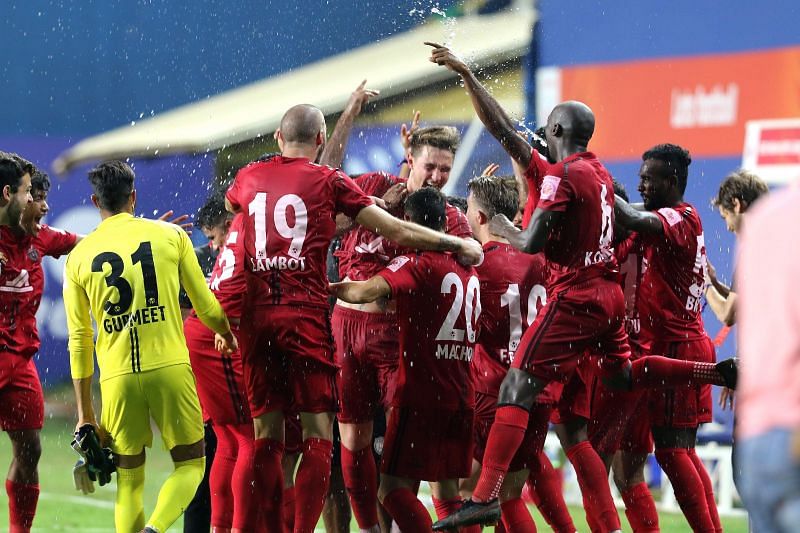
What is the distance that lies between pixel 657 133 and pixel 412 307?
6114mm

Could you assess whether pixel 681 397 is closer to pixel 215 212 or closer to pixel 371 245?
pixel 371 245

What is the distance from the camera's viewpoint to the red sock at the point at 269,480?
5.67 m

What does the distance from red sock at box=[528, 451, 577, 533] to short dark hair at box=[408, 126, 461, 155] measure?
72.6 inches

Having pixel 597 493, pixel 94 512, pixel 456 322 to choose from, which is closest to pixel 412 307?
pixel 456 322

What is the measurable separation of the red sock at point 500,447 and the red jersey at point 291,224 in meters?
1.02

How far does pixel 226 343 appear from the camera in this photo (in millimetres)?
6023

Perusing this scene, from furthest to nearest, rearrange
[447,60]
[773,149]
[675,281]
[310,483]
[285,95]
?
[285,95] < [773,149] < [675,281] < [447,60] < [310,483]

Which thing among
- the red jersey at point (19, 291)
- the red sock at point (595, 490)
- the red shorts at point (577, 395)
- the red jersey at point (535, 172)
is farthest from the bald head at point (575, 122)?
the red jersey at point (19, 291)

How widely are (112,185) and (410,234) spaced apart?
146 centimetres

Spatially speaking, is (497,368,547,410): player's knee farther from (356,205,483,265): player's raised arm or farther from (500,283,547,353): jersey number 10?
(356,205,483,265): player's raised arm

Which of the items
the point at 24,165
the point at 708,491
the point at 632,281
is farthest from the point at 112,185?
the point at 708,491

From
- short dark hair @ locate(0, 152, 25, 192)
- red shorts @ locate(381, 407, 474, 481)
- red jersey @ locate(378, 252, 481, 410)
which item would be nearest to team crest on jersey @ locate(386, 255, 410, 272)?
red jersey @ locate(378, 252, 481, 410)

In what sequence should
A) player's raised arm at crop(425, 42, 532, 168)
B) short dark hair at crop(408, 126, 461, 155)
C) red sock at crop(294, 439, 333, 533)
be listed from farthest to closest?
1. short dark hair at crop(408, 126, 461, 155)
2. player's raised arm at crop(425, 42, 532, 168)
3. red sock at crop(294, 439, 333, 533)

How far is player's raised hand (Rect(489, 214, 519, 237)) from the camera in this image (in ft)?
19.3
